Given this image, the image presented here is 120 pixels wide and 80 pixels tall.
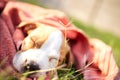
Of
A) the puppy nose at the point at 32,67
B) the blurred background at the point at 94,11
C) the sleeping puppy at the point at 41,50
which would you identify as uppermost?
the sleeping puppy at the point at 41,50

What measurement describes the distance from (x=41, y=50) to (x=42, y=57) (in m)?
0.07

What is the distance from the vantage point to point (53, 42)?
7.86 ft

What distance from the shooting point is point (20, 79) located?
2203 millimetres

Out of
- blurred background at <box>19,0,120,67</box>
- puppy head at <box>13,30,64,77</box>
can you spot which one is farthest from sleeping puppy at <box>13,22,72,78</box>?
blurred background at <box>19,0,120,67</box>

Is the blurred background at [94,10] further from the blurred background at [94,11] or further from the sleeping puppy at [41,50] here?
the sleeping puppy at [41,50]

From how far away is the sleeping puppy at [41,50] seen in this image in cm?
226

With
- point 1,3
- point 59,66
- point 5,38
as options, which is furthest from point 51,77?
point 1,3

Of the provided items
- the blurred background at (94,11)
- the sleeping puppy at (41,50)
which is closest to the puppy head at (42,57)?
the sleeping puppy at (41,50)

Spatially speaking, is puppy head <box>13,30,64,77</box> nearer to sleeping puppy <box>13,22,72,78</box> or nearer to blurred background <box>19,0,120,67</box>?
sleeping puppy <box>13,22,72,78</box>

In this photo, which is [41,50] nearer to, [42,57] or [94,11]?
[42,57]

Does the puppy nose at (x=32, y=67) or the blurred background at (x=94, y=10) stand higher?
the puppy nose at (x=32, y=67)

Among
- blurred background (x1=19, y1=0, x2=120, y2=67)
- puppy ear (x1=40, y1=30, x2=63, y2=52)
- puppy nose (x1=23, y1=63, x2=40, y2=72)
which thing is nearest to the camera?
puppy nose (x1=23, y1=63, x2=40, y2=72)

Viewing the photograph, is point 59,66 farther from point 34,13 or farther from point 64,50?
point 34,13

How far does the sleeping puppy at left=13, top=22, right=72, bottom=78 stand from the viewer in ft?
7.40
